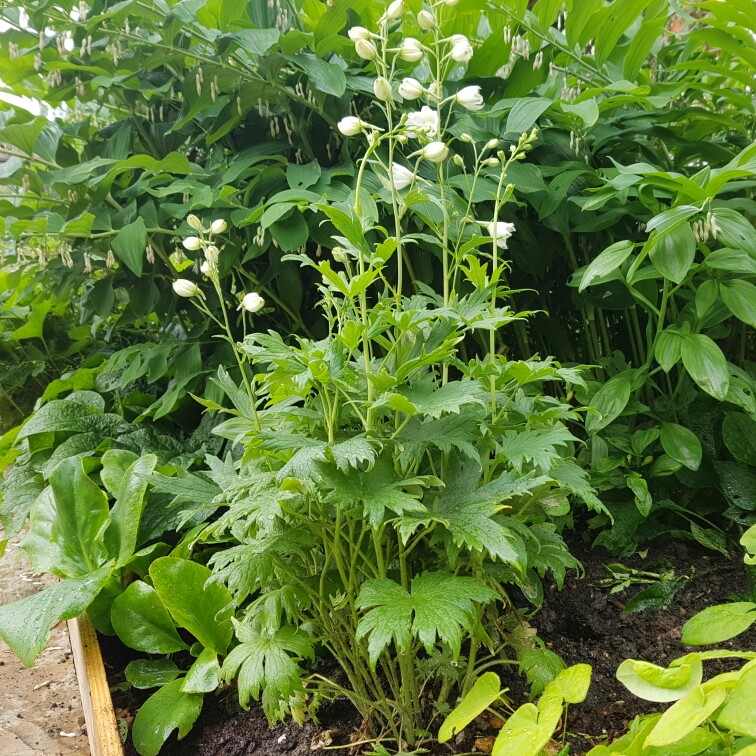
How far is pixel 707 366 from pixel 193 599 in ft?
3.59

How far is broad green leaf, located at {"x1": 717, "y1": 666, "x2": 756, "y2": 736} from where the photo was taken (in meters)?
0.54

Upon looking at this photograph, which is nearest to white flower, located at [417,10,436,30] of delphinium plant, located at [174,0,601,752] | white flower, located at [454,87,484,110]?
delphinium plant, located at [174,0,601,752]

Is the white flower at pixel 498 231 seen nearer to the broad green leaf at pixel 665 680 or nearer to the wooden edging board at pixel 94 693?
the broad green leaf at pixel 665 680

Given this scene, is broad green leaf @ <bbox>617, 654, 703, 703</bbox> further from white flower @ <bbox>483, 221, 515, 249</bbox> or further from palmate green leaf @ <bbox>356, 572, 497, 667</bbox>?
white flower @ <bbox>483, 221, 515, 249</bbox>

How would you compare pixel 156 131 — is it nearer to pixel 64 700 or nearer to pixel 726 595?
pixel 64 700

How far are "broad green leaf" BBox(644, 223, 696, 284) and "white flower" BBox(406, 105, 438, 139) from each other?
548mm

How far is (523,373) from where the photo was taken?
0.93 meters

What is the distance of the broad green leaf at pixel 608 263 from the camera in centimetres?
131

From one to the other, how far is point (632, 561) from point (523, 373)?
2.81 ft

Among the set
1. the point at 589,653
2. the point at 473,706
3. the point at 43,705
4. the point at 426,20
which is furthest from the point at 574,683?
the point at 43,705

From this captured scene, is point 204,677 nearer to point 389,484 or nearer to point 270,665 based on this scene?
point 270,665

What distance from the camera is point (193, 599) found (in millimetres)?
1223

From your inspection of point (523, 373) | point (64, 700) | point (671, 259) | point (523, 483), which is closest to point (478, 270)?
point (523, 373)

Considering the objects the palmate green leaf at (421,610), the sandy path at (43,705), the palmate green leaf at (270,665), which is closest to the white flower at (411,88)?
the palmate green leaf at (421,610)
